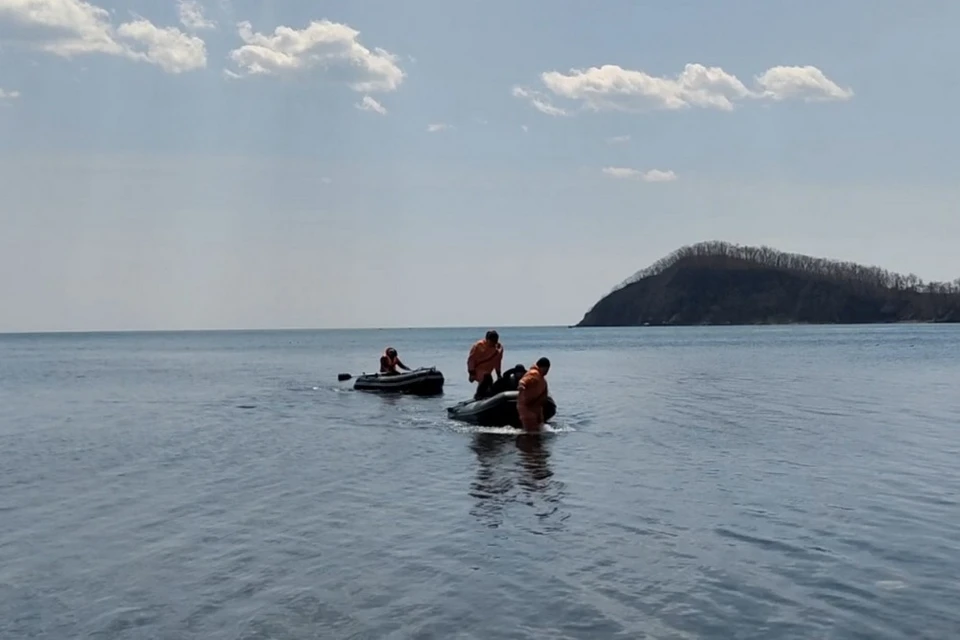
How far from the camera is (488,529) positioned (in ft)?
39.5

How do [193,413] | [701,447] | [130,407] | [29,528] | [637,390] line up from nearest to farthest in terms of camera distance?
[29,528] < [701,447] < [193,413] < [130,407] < [637,390]

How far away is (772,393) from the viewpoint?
3466 centimetres

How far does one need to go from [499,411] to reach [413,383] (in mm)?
12006

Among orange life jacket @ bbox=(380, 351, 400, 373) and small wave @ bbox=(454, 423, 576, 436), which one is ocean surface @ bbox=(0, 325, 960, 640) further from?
orange life jacket @ bbox=(380, 351, 400, 373)

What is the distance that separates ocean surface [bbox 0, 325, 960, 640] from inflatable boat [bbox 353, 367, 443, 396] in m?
8.08

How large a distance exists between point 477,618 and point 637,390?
3034cm

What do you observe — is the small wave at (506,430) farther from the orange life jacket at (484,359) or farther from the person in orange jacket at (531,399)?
the orange life jacket at (484,359)

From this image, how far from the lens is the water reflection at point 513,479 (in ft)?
43.2

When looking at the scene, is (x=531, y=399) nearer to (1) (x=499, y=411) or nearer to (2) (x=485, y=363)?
(1) (x=499, y=411)

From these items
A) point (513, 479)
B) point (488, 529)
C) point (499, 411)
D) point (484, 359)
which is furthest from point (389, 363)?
point (488, 529)

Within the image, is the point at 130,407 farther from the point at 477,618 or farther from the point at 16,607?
the point at 477,618

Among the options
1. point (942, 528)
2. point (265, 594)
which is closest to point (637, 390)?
point (942, 528)

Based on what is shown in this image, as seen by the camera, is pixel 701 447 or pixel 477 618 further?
pixel 701 447

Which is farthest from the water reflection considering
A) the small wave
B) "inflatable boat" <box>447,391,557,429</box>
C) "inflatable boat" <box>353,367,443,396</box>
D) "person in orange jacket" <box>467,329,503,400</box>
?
"inflatable boat" <box>353,367,443,396</box>
